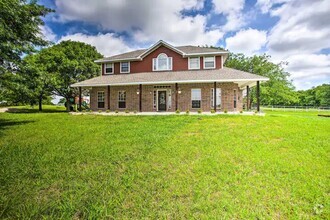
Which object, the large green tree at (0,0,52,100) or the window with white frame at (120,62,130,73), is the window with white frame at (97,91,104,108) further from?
the large green tree at (0,0,52,100)

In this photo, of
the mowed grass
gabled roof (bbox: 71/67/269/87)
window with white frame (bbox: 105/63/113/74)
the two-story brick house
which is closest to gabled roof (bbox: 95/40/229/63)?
the two-story brick house

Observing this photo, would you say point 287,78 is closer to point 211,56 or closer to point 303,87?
point 211,56

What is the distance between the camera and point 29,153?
586 centimetres

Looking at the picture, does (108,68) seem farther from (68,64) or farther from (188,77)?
(188,77)

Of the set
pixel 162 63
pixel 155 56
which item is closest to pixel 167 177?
pixel 162 63

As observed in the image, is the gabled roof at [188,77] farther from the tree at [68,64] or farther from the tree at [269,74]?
the tree at [269,74]

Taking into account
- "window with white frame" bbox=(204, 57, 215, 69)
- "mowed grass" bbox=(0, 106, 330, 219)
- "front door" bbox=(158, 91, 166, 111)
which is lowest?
"mowed grass" bbox=(0, 106, 330, 219)

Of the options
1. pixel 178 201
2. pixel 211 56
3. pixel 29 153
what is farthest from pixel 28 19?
pixel 211 56

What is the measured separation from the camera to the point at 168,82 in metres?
15.2

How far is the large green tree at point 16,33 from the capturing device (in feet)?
29.3

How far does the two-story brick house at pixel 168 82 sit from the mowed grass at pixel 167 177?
29.2 feet

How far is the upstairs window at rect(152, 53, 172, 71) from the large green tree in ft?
30.5

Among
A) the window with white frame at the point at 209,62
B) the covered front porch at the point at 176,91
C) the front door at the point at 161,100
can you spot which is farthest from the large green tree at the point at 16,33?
the window with white frame at the point at 209,62

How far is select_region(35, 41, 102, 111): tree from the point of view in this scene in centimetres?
2178
